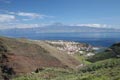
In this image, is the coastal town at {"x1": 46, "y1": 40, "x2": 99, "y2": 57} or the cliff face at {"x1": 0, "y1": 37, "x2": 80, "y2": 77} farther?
the coastal town at {"x1": 46, "y1": 40, "x2": 99, "y2": 57}

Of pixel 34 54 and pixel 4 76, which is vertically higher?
pixel 34 54

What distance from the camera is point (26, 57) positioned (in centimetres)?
3206

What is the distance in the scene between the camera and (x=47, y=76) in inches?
978

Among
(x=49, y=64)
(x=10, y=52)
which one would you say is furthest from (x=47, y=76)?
(x=10, y=52)

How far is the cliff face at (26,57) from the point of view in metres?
31.1

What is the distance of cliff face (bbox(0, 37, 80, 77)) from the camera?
31094mm

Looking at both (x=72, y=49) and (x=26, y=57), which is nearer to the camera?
(x=26, y=57)

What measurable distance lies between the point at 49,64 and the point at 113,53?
7819 mm

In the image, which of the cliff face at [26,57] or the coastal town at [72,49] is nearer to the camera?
the cliff face at [26,57]

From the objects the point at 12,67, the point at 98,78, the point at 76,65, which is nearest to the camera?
the point at 98,78

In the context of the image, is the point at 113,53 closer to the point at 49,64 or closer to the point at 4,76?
the point at 49,64

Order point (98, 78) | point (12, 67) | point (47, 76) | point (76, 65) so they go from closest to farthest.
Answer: point (98, 78) < point (47, 76) < point (12, 67) < point (76, 65)

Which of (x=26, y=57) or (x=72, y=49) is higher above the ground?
(x=26, y=57)

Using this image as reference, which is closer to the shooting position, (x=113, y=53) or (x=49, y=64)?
(x=49, y=64)
